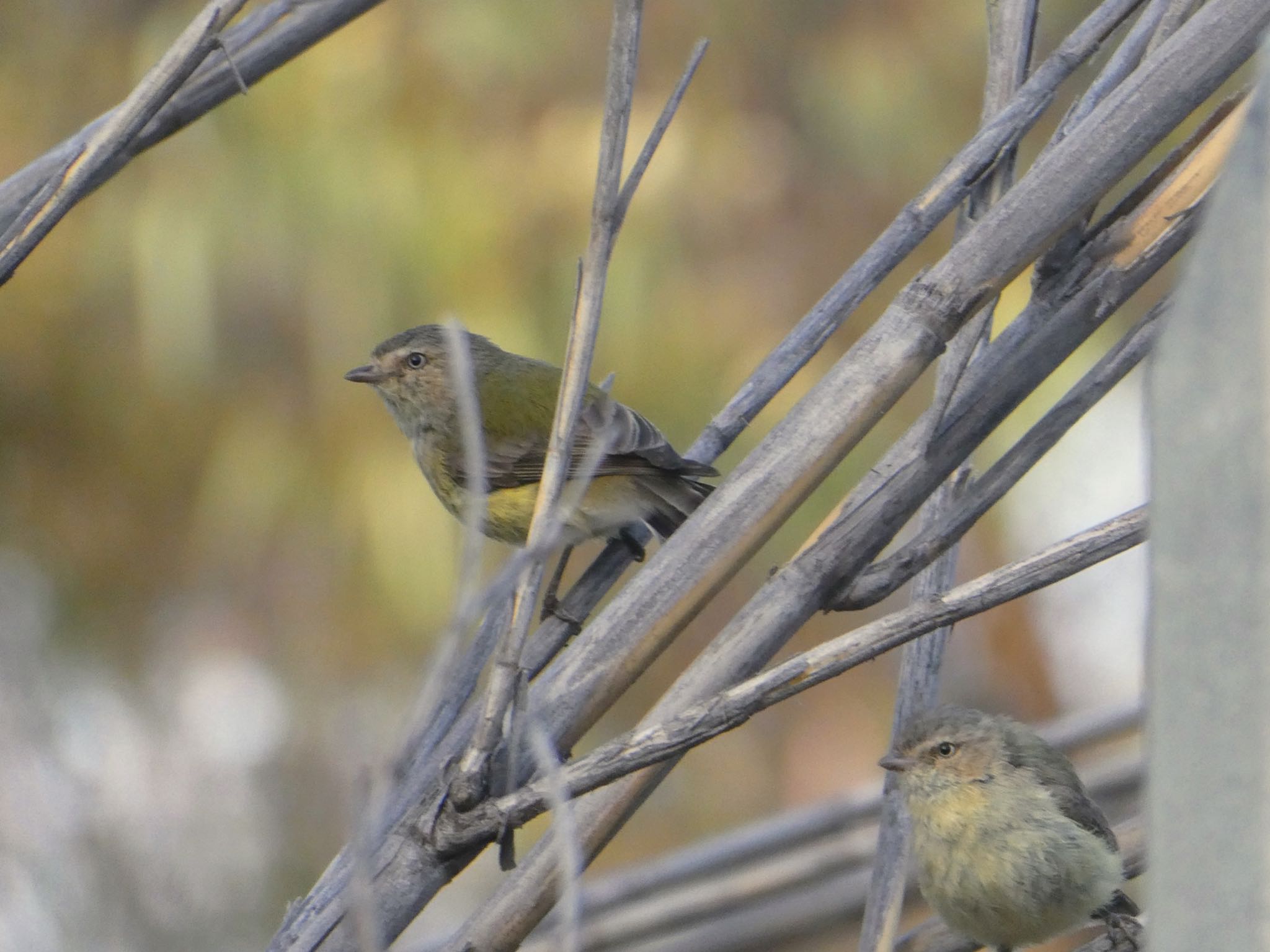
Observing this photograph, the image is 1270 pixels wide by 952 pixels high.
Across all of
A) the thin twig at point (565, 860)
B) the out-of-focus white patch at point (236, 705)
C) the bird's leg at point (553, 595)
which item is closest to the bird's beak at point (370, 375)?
the bird's leg at point (553, 595)

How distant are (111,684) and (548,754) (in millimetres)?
6984

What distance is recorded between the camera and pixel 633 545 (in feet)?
8.52

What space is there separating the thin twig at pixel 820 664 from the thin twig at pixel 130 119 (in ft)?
2.73

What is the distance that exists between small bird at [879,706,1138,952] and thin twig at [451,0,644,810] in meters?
1.23

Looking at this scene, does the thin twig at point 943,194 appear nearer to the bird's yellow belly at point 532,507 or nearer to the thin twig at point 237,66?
the thin twig at point 237,66

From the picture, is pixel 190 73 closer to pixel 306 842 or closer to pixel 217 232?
pixel 217 232

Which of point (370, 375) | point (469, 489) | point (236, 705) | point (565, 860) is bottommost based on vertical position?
point (565, 860)

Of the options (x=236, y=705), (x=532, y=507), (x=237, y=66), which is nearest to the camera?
(x=237, y=66)

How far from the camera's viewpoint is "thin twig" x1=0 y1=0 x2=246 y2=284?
153cm

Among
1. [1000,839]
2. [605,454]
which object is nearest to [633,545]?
[605,454]

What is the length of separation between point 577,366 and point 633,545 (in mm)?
1167

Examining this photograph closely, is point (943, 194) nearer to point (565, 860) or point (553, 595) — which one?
point (565, 860)

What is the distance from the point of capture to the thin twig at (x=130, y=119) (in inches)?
60.2

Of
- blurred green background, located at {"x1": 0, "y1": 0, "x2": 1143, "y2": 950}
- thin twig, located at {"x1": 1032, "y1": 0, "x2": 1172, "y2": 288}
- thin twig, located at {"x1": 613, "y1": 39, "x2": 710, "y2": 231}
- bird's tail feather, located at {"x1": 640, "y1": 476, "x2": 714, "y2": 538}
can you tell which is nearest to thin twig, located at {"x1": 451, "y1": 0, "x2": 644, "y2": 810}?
thin twig, located at {"x1": 613, "y1": 39, "x2": 710, "y2": 231}
